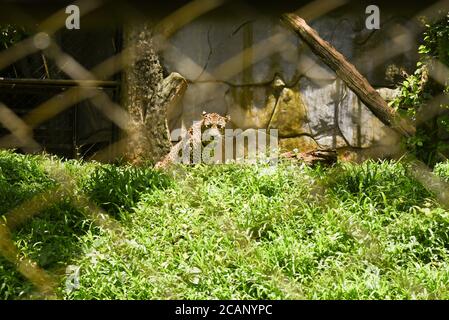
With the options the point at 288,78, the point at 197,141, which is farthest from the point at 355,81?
the point at 288,78

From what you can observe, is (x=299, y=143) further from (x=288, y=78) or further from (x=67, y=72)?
(x=67, y=72)

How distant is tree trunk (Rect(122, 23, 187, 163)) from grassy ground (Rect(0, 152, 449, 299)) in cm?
103

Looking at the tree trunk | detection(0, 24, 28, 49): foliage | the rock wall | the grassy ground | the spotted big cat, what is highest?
detection(0, 24, 28, 49): foliage

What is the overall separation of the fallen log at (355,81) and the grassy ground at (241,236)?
0.49 meters

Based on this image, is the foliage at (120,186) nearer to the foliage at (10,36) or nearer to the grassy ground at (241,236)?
the grassy ground at (241,236)

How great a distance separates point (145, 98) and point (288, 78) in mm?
1555

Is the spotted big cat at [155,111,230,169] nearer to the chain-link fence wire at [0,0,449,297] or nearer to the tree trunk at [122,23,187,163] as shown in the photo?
the tree trunk at [122,23,187,163]

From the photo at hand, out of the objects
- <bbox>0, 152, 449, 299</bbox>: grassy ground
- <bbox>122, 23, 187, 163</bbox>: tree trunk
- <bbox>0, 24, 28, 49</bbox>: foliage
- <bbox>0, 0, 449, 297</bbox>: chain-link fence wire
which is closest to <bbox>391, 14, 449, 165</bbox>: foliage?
<bbox>0, 0, 449, 297</bbox>: chain-link fence wire

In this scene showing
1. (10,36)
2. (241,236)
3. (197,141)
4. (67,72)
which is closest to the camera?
(241,236)

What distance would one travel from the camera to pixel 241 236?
9.43ft

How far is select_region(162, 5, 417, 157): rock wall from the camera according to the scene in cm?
575

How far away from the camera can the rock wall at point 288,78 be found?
5746 mm
